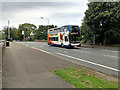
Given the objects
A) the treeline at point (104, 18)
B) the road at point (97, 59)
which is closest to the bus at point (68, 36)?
the treeline at point (104, 18)

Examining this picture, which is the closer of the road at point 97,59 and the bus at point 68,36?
the road at point 97,59

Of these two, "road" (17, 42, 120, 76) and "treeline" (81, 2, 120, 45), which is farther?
"treeline" (81, 2, 120, 45)

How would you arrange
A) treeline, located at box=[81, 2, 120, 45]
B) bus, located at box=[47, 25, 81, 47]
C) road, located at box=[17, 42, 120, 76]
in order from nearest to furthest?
road, located at box=[17, 42, 120, 76], treeline, located at box=[81, 2, 120, 45], bus, located at box=[47, 25, 81, 47]

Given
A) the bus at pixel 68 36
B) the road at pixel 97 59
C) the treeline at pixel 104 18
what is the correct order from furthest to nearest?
the bus at pixel 68 36, the treeline at pixel 104 18, the road at pixel 97 59

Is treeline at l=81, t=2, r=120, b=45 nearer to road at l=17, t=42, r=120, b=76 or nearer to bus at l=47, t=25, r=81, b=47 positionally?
bus at l=47, t=25, r=81, b=47

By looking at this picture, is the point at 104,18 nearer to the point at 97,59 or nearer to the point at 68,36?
the point at 68,36

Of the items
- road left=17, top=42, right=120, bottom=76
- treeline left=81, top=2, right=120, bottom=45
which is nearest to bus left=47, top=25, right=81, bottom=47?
treeline left=81, top=2, right=120, bottom=45

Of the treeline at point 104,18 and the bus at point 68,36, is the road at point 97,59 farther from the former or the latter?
the treeline at point 104,18

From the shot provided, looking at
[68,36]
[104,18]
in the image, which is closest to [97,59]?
[68,36]

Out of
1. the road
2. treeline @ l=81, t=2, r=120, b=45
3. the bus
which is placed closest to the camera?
the road

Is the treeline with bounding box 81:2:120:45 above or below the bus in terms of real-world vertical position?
above

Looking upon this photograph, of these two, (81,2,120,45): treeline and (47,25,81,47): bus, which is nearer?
(81,2,120,45): treeline

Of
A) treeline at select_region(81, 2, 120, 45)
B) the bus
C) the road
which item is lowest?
the road

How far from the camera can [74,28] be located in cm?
2122
